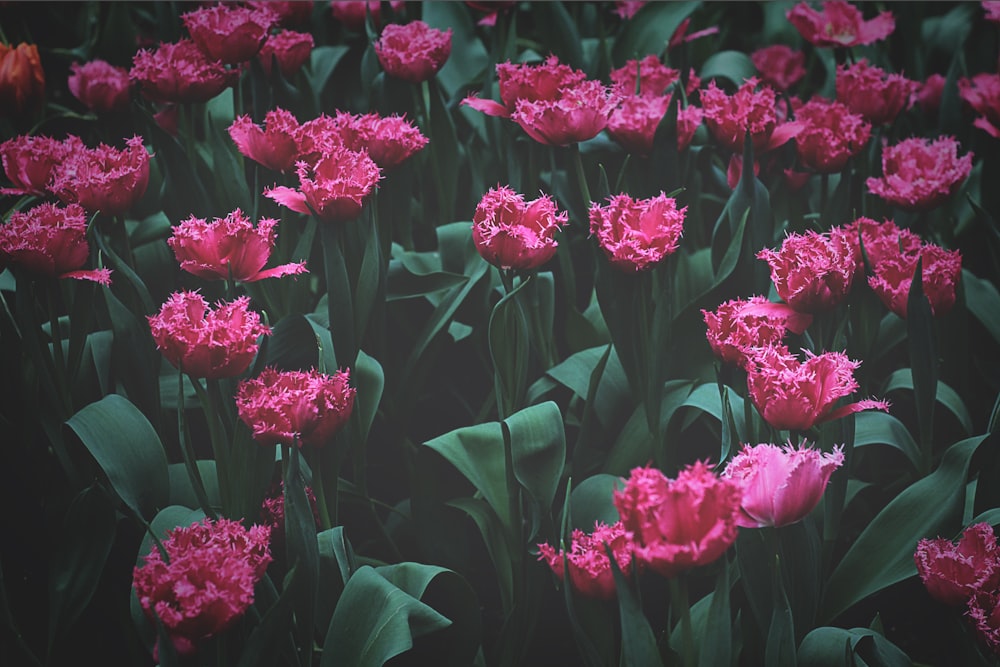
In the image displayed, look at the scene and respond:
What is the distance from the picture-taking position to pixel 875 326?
1170 millimetres

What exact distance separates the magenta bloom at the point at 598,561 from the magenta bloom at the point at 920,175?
683 mm

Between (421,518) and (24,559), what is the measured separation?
0.46 metres

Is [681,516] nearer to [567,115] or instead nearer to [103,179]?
[567,115]

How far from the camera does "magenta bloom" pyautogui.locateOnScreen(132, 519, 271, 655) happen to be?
0.63m

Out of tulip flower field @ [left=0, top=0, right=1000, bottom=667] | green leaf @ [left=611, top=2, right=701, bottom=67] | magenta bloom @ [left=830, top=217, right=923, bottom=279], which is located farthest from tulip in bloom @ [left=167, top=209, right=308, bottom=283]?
green leaf @ [left=611, top=2, right=701, bottom=67]

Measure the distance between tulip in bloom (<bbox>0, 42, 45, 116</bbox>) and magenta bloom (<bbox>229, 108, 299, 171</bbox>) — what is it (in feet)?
1.48

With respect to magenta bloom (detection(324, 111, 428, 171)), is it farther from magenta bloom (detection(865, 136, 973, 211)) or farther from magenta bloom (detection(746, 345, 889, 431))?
magenta bloom (detection(865, 136, 973, 211))

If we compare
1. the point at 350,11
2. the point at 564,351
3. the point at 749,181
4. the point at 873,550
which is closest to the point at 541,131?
the point at 749,181

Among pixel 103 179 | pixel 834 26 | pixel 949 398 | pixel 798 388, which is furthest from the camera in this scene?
pixel 834 26

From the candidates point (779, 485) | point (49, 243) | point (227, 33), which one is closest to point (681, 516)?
point (779, 485)

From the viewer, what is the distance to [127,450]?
3.05ft

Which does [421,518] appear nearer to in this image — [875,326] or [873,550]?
[873,550]

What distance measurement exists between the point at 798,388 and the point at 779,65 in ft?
4.04

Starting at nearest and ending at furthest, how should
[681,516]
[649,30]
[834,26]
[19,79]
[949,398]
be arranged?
[681,516] < [949,398] < [19,79] < [834,26] < [649,30]
